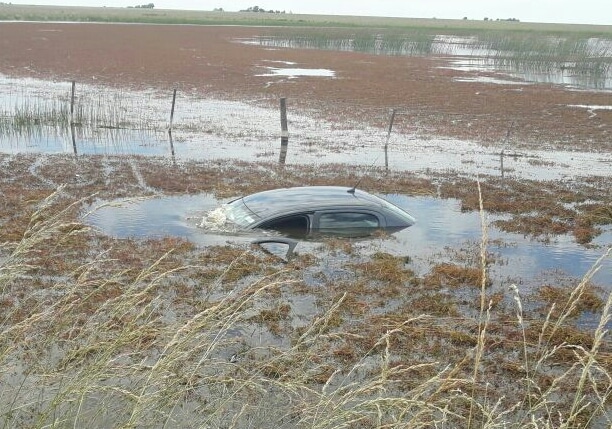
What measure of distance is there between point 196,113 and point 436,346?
21.2m

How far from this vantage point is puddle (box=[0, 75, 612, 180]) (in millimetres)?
19141

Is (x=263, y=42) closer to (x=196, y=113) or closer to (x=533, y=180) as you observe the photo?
(x=196, y=113)

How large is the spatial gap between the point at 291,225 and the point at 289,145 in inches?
416

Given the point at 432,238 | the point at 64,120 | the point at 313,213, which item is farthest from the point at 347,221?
the point at 64,120

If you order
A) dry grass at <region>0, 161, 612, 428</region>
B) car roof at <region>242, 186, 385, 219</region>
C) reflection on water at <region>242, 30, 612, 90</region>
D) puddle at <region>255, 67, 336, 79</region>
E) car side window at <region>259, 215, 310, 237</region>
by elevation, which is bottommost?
dry grass at <region>0, 161, 612, 428</region>

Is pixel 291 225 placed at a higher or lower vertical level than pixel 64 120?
higher

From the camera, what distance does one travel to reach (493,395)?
723 centimetres

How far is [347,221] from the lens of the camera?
37.7ft

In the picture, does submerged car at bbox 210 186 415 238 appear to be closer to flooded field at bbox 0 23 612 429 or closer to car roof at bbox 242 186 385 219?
car roof at bbox 242 186 385 219

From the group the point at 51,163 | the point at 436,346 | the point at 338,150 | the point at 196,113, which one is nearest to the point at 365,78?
the point at 196,113

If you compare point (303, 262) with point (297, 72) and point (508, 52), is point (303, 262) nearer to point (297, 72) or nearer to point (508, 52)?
point (297, 72)

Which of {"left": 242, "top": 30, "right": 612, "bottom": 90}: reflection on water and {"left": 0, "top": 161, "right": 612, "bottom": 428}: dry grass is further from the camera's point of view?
{"left": 242, "top": 30, "right": 612, "bottom": 90}: reflection on water

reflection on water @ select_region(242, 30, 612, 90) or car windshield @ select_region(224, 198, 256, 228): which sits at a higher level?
reflection on water @ select_region(242, 30, 612, 90)

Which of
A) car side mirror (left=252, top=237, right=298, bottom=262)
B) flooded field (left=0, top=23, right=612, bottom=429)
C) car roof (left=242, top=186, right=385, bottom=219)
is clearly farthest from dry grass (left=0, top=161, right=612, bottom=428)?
car roof (left=242, top=186, right=385, bottom=219)
